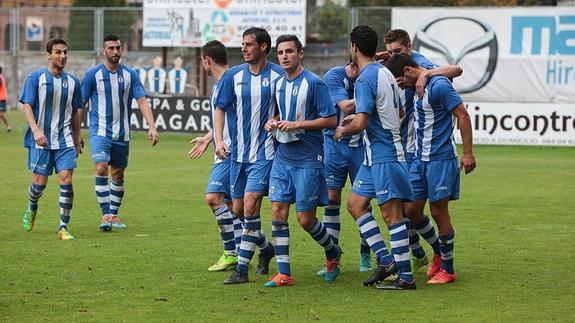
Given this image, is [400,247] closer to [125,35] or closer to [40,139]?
[40,139]

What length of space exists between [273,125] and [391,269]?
161 cm

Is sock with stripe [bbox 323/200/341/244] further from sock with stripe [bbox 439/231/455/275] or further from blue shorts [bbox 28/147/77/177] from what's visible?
blue shorts [bbox 28/147/77/177]

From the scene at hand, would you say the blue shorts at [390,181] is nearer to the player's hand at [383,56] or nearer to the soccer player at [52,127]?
the player's hand at [383,56]

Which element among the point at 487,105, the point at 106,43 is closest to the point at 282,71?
the point at 106,43

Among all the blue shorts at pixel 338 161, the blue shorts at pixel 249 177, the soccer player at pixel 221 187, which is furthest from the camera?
the soccer player at pixel 221 187

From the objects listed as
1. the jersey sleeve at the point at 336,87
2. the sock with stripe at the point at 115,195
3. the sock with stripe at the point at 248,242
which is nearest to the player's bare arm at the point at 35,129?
the sock with stripe at the point at 115,195

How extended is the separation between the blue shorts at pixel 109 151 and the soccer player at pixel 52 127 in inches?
17.6

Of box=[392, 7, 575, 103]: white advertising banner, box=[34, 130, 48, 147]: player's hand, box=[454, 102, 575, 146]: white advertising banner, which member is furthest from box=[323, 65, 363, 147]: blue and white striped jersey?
box=[392, 7, 575, 103]: white advertising banner

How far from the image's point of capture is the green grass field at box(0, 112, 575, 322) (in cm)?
858

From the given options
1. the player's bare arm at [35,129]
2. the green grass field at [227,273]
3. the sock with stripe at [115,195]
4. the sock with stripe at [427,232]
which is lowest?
the green grass field at [227,273]

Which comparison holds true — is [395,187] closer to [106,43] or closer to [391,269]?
[391,269]

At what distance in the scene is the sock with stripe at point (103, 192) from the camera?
13.9 meters

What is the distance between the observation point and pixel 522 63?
29.6 meters

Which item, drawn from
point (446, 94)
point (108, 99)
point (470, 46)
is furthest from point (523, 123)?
point (446, 94)
